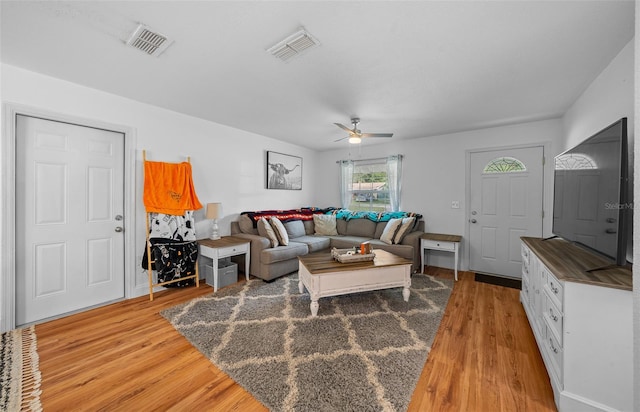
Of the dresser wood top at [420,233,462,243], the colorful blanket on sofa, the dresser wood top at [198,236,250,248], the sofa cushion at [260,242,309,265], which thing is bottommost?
the sofa cushion at [260,242,309,265]

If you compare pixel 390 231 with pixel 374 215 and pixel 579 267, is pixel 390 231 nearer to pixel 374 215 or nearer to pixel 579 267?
pixel 374 215

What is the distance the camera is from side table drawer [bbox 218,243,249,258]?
10.6ft

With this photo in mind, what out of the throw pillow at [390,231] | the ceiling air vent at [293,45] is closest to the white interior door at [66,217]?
the ceiling air vent at [293,45]

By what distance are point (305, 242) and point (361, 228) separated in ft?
4.13

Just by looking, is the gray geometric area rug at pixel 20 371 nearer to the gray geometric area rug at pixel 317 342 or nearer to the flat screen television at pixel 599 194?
the gray geometric area rug at pixel 317 342

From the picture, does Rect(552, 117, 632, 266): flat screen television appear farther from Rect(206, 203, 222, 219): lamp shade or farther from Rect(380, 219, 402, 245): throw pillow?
Rect(206, 203, 222, 219): lamp shade

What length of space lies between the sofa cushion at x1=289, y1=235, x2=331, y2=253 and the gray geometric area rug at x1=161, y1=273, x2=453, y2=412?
969 millimetres

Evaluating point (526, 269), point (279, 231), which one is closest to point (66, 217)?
point (279, 231)

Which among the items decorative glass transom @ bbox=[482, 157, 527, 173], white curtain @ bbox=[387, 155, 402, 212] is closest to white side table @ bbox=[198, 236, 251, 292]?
white curtain @ bbox=[387, 155, 402, 212]

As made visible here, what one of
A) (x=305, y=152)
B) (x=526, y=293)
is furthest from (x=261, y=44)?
(x=305, y=152)

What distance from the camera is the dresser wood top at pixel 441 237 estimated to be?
388cm

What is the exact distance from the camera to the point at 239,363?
6.08 ft

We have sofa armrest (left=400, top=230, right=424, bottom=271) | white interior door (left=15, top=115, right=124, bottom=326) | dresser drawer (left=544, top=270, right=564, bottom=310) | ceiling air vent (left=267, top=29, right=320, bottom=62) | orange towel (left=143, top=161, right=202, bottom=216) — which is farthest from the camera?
sofa armrest (left=400, top=230, right=424, bottom=271)

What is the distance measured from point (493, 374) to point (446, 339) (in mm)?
449
